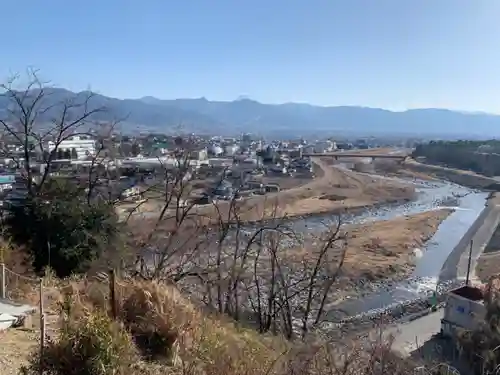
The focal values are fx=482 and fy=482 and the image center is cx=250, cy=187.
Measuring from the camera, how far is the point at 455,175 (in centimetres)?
5406

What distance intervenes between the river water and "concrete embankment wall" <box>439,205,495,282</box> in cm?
22

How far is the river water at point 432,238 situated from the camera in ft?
50.7

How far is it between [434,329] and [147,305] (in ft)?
36.0

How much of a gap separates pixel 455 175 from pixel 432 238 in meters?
32.3

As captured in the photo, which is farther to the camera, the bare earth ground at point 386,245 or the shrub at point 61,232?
the bare earth ground at point 386,245

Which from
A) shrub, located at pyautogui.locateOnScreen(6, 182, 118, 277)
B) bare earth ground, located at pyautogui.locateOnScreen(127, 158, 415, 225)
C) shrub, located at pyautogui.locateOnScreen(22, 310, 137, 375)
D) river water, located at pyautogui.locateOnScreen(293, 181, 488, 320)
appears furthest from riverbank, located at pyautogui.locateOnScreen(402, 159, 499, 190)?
shrub, located at pyautogui.locateOnScreen(22, 310, 137, 375)

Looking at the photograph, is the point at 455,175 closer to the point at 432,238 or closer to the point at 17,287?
the point at 432,238

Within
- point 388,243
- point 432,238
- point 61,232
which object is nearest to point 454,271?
point 388,243

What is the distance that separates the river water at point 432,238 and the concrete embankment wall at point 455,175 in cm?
195

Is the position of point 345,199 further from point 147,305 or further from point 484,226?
point 147,305

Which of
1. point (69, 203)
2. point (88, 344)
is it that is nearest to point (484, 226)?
point (69, 203)

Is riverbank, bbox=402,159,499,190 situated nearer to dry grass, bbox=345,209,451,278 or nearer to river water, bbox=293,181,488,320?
river water, bbox=293,181,488,320

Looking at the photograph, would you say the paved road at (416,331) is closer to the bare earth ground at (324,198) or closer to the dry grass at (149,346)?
the dry grass at (149,346)

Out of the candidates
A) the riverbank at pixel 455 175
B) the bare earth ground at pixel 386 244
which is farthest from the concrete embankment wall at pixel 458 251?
the riverbank at pixel 455 175
